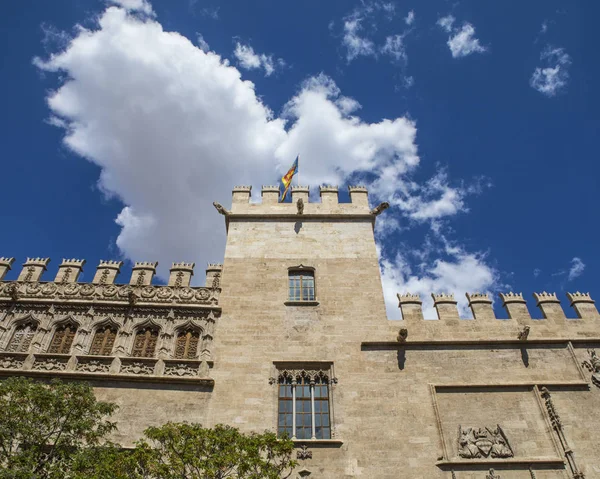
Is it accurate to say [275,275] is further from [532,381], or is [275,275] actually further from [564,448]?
[564,448]

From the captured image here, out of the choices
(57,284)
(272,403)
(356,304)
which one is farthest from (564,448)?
(57,284)

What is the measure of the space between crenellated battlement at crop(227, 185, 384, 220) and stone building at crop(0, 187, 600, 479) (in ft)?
5.49

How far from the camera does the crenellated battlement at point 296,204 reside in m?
18.6

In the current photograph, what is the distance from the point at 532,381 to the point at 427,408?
354 cm

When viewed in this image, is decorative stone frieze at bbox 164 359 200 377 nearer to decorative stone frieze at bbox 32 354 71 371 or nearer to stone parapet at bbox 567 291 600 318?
decorative stone frieze at bbox 32 354 71 371

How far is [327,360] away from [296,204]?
7072 millimetres

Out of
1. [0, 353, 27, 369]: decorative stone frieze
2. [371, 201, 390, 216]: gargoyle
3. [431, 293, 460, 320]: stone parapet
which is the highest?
[371, 201, 390, 216]: gargoyle

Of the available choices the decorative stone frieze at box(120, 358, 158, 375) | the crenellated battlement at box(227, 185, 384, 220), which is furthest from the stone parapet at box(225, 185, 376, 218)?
the decorative stone frieze at box(120, 358, 158, 375)

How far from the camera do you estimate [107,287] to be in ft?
52.8

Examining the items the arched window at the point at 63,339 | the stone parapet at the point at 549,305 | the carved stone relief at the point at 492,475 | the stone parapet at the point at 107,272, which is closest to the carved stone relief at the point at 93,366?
the arched window at the point at 63,339

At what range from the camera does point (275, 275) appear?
16.6 m

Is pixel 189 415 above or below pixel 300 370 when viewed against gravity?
below

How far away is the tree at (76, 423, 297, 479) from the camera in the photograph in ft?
29.0

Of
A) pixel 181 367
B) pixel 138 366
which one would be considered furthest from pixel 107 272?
pixel 181 367
